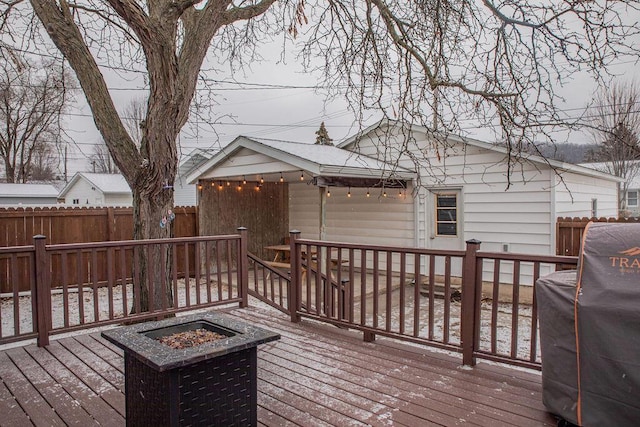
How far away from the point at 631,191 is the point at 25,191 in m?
25.7

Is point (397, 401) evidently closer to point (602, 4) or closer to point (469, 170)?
point (602, 4)

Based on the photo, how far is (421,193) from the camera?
8586mm

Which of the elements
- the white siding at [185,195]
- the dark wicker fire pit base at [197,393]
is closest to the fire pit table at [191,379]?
the dark wicker fire pit base at [197,393]

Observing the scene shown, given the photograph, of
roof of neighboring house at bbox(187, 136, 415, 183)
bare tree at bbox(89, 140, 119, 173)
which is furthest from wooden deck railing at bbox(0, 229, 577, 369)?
bare tree at bbox(89, 140, 119, 173)

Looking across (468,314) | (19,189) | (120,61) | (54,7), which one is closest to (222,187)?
(120,61)

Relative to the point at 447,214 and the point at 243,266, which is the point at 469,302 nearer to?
the point at 243,266

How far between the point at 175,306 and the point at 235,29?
13.9 ft

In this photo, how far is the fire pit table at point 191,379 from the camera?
78.5 inches

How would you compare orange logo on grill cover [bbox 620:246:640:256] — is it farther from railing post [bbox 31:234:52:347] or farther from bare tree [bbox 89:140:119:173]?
bare tree [bbox 89:140:119:173]

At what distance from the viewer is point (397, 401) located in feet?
8.64

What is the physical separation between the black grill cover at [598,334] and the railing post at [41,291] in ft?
12.8

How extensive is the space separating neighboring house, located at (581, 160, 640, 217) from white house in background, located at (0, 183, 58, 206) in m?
21.8

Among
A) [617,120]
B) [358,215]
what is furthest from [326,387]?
[617,120]

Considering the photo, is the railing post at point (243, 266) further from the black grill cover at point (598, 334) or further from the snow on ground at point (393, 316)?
the black grill cover at point (598, 334)
